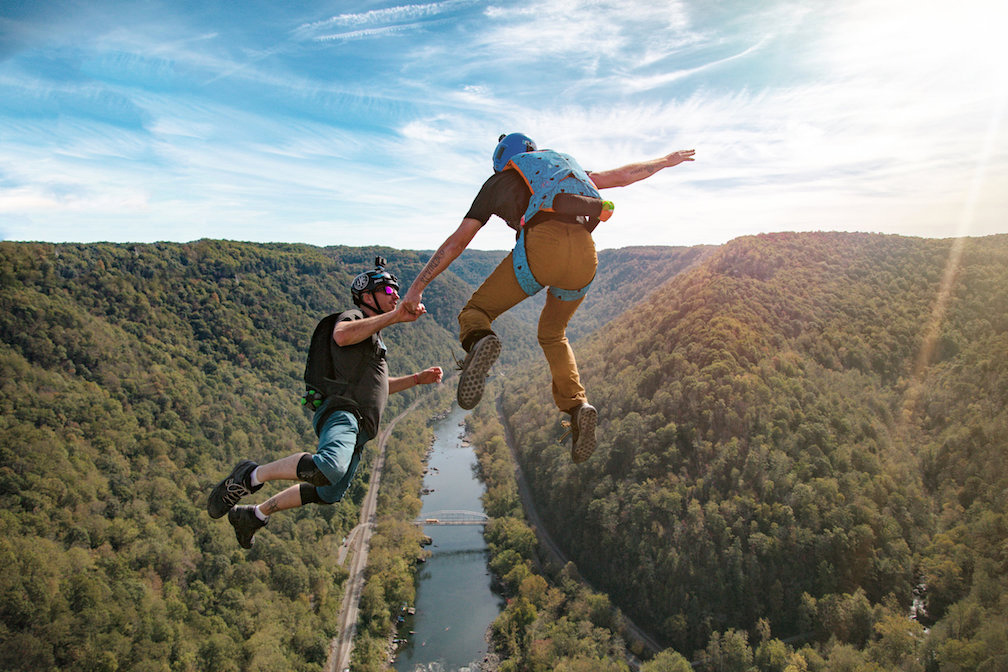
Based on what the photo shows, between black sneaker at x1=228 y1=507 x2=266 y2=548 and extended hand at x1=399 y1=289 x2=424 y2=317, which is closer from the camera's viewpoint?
extended hand at x1=399 y1=289 x2=424 y2=317

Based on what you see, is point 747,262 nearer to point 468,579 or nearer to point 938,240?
point 938,240

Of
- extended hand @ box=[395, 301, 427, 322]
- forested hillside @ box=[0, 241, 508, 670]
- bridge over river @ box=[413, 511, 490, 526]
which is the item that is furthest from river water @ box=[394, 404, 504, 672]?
extended hand @ box=[395, 301, 427, 322]

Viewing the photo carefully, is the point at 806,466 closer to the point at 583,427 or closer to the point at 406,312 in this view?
the point at 583,427

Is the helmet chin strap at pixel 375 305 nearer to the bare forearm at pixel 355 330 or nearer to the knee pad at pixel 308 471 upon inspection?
the bare forearm at pixel 355 330

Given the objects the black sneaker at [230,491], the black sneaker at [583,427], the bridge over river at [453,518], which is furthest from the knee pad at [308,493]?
the bridge over river at [453,518]

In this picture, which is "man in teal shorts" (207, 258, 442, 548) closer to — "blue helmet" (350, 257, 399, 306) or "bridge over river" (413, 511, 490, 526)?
"blue helmet" (350, 257, 399, 306)

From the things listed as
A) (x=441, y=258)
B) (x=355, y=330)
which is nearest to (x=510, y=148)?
(x=441, y=258)
